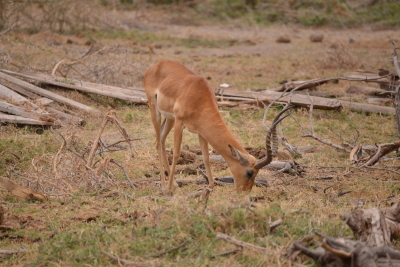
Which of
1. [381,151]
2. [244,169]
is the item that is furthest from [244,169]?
[381,151]

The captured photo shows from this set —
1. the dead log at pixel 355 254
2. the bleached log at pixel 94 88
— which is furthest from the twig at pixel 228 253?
the bleached log at pixel 94 88

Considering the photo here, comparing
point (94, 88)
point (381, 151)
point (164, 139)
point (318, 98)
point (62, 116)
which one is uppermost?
point (381, 151)

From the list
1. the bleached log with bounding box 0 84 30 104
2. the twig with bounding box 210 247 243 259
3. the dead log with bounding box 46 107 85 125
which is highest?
the twig with bounding box 210 247 243 259

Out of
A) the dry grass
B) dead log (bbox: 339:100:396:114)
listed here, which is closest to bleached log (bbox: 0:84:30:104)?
the dry grass

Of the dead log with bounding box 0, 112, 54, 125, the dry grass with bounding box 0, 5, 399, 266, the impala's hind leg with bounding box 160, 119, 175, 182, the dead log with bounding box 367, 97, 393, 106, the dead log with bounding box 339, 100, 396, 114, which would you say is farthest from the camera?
the dead log with bounding box 367, 97, 393, 106

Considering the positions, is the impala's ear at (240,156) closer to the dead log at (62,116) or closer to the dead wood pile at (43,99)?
the dead wood pile at (43,99)

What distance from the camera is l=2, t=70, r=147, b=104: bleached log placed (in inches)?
477

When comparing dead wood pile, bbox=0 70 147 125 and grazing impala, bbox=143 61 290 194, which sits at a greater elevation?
grazing impala, bbox=143 61 290 194

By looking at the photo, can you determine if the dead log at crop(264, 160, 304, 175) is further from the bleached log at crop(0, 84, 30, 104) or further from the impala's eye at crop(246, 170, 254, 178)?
the bleached log at crop(0, 84, 30, 104)

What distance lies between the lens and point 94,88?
12.3 m

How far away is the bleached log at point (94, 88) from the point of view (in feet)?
39.8

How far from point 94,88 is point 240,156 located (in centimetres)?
655

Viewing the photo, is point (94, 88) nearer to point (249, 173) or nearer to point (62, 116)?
point (62, 116)

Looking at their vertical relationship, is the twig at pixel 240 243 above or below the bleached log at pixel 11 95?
above
